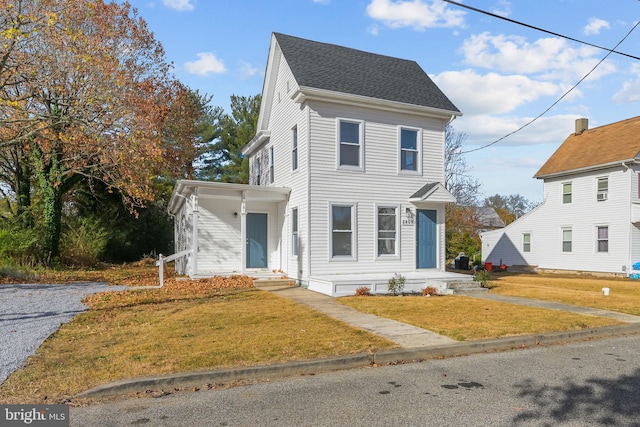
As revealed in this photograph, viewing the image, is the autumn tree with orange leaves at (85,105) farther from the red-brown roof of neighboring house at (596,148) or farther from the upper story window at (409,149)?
the red-brown roof of neighboring house at (596,148)

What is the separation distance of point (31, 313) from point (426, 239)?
1180 centimetres

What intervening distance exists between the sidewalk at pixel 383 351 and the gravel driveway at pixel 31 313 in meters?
1.80

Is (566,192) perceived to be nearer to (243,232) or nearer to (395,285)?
(395,285)

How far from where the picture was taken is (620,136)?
2494cm

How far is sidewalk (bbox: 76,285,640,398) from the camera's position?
5.13 metres

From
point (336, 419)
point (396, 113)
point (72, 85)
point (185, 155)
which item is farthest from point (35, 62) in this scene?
point (185, 155)

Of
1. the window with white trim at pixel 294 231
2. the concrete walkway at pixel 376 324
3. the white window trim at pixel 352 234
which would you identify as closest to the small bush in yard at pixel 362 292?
the concrete walkway at pixel 376 324

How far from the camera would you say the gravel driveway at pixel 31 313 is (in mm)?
6285

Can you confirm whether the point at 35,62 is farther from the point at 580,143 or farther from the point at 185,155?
the point at 580,143

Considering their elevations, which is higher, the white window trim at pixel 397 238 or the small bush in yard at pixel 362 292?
the white window trim at pixel 397 238

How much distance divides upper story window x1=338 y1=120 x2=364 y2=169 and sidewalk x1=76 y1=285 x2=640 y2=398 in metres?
5.61

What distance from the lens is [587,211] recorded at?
24812mm

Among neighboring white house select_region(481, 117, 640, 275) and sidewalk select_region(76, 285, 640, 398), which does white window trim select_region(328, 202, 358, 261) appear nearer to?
sidewalk select_region(76, 285, 640, 398)

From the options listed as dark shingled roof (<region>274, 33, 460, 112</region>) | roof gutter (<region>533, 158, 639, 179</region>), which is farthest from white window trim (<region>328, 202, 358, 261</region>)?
roof gutter (<region>533, 158, 639, 179</region>)
